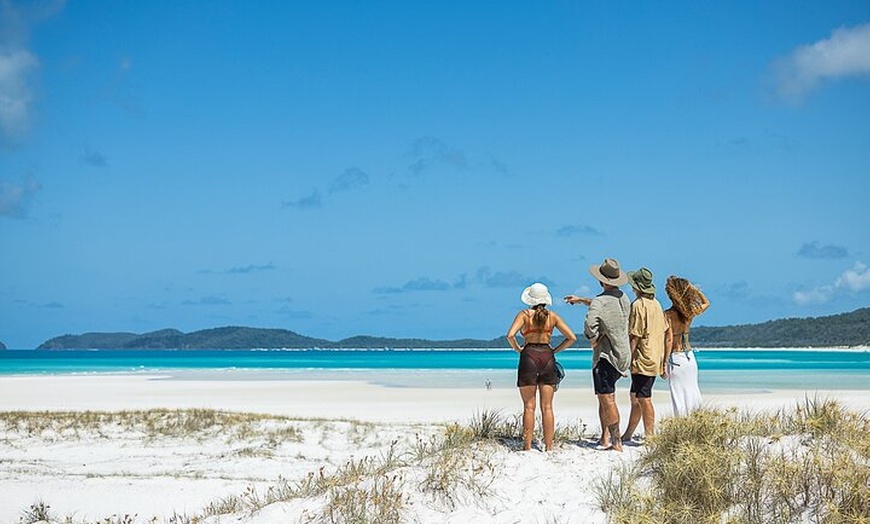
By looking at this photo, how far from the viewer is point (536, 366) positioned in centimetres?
855

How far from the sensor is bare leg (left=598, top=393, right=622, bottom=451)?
8617mm

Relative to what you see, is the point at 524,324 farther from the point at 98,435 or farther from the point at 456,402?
the point at 456,402

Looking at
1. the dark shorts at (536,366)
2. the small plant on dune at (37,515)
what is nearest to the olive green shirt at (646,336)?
the dark shorts at (536,366)

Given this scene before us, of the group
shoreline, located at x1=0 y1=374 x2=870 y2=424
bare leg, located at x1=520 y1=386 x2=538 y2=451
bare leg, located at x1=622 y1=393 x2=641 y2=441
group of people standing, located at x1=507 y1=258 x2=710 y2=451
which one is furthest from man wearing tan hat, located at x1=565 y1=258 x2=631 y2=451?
shoreline, located at x1=0 y1=374 x2=870 y2=424

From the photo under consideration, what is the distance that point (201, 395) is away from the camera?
112 ft

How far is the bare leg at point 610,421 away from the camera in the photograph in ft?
28.3

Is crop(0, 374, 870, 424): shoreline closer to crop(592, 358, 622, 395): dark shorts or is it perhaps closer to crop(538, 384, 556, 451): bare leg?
crop(592, 358, 622, 395): dark shorts

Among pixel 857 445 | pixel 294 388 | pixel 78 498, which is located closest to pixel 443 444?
pixel 857 445

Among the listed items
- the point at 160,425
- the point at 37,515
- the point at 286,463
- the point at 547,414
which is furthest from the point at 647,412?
the point at 160,425

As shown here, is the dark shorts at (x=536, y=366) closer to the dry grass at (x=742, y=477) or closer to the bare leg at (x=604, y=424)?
the bare leg at (x=604, y=424)

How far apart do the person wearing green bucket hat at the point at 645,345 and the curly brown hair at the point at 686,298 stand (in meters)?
0.28

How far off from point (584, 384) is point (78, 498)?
2700 centimetres

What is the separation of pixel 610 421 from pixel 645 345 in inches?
32.1

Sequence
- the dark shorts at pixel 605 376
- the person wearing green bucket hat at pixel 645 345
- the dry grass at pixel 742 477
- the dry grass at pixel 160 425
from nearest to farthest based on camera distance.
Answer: the dry grass at pixel 742 477
the dark shorts at pixel 605 376
the person wearing green bucket hat at pixel 645 345
the dry grass at pixel 160 425
